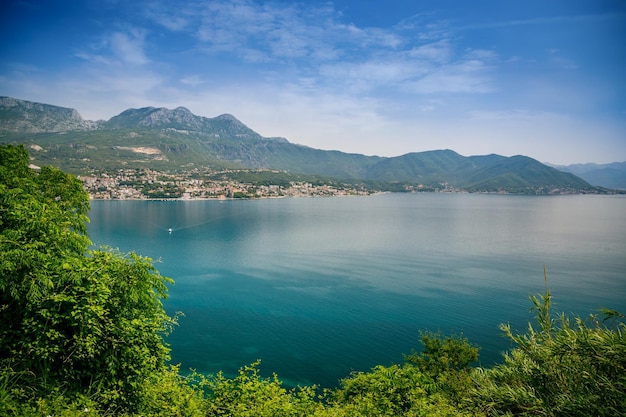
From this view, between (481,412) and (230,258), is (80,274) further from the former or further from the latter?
(230,258)

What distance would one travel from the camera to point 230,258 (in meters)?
56.4

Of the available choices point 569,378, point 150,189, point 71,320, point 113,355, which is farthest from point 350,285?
point 150,189

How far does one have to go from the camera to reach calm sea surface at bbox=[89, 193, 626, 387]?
26.2 m

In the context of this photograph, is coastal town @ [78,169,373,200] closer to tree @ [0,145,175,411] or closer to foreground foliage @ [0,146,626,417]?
tree @ [0,145,175,411]

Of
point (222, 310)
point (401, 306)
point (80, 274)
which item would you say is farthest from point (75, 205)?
point (401, 306)

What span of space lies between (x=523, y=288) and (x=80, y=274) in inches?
1798

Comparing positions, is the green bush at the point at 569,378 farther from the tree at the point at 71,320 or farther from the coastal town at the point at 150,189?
the coastal town at the point at 150,189

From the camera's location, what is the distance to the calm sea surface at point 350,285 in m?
26.2

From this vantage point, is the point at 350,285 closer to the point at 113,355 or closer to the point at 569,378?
the point at 569,378

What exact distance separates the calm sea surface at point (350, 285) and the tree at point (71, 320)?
1537cm

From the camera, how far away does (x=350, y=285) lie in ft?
138

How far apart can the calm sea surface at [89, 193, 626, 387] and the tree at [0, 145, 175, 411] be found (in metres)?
15.4

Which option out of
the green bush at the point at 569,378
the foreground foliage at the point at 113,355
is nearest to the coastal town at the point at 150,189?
the foreground foliage at the point at 113,355

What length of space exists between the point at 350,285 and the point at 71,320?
36.3m
